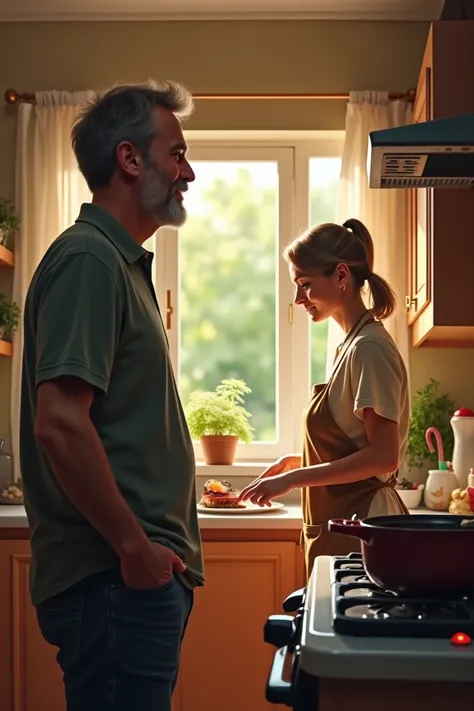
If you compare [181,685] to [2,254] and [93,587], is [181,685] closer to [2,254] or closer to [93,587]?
[2,254]

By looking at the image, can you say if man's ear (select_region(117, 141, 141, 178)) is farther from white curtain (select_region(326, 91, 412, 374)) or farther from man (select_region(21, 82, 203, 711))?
white curtain (select_region(326, 91, 412, 374))

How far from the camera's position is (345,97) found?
396 cm

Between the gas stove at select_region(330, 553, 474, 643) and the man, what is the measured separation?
339mm

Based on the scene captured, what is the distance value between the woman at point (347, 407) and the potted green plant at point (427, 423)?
3.77ft

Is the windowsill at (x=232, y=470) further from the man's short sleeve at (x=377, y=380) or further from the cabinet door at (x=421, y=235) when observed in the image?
the man's short sleeve at (x=377, y=380)

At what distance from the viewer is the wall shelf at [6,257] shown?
148 inches

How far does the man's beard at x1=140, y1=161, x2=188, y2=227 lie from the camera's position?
184 cm

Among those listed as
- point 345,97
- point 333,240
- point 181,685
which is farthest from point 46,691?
point 345,97

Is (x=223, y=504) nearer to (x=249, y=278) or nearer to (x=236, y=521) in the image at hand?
(x=236, y=521)

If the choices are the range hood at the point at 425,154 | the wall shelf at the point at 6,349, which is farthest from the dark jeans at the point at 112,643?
the wall shelf at the point at 6,349

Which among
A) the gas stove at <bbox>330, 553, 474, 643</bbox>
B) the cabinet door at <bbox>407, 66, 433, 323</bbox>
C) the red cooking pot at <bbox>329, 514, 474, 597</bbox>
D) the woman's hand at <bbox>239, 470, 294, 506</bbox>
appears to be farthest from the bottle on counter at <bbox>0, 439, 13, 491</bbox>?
the red cooking pot at <bbox>329, 514, 474, 597</bbox>

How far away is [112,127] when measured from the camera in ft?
6.05

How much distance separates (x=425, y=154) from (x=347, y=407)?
0.86m

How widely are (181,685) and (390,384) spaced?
1.43 m
